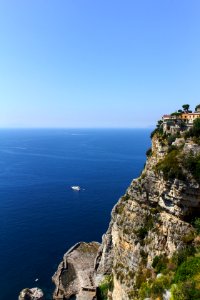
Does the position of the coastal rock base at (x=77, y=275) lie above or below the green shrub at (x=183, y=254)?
below

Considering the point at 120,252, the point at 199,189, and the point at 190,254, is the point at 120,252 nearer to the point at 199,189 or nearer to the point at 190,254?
the point at 190,254

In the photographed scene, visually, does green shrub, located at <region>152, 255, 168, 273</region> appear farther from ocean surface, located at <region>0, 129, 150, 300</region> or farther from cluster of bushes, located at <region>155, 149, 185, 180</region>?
ocean surface, located at <region>0, 129, 150, 300</region>

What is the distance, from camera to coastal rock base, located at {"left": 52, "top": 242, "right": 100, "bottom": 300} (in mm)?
66625

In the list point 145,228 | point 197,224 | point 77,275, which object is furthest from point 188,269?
point 77,275

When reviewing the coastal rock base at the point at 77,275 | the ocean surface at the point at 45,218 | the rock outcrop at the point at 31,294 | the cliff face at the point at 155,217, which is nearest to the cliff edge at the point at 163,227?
the cliff face at the point at 155,217

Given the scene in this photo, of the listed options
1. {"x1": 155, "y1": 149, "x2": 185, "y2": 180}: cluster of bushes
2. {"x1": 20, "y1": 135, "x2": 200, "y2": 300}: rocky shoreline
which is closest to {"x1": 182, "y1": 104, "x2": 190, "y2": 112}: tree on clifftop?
{"x1": 20, "y1": 135, "x2": 200, "y2": 300}: rocky shoreline

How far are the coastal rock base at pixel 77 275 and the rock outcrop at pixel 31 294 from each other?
11.0ft

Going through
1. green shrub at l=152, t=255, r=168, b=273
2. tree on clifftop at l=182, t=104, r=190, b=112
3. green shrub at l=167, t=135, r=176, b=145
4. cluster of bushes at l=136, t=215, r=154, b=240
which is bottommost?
green shrub at l=152, t=255, r=168, b=273

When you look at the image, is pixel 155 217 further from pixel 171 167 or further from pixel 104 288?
pixel 104 288

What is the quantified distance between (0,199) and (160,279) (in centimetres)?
11518

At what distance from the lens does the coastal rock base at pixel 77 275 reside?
66.6m

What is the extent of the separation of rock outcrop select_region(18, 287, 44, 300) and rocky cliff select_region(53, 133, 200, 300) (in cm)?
2116

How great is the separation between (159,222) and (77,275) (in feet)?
120

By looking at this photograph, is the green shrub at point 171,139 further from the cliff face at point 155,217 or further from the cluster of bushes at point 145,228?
the cluster of bushes at point 145,228
